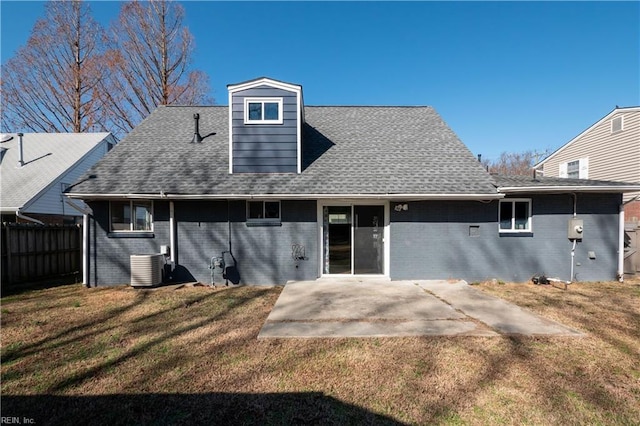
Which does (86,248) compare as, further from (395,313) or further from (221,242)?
(395,313)

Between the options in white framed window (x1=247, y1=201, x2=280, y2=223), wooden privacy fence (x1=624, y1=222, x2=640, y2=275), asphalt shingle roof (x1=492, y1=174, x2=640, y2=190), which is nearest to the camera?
asphalt shingle roof (x1=492, y1=174, x2=640, y2=190)

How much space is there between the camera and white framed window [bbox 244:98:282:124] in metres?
8.66

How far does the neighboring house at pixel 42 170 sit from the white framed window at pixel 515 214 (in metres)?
18.1

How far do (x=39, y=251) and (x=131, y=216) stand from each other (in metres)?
3.40

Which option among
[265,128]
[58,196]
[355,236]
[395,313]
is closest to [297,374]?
[395,313]

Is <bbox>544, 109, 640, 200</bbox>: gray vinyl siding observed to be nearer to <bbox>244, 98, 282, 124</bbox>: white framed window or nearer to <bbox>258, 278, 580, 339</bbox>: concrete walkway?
<bbox>258, 278, 580, 339</bbox>: concrete walkway

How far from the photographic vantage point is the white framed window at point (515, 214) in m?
8.49

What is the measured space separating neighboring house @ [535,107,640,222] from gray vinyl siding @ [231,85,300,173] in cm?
1515

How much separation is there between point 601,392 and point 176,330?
5.70 meters

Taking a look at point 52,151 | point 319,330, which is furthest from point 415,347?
point 52,151

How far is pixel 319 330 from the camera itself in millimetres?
4770

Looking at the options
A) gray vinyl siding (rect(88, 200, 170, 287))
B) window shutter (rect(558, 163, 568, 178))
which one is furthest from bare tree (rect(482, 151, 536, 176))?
gray vinyl siding (rect(88, 200, 170, 287))

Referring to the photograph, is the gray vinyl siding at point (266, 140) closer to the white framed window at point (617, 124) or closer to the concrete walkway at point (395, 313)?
the concrete walkway at point (395, 313)

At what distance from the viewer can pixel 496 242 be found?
8391 millimetres
